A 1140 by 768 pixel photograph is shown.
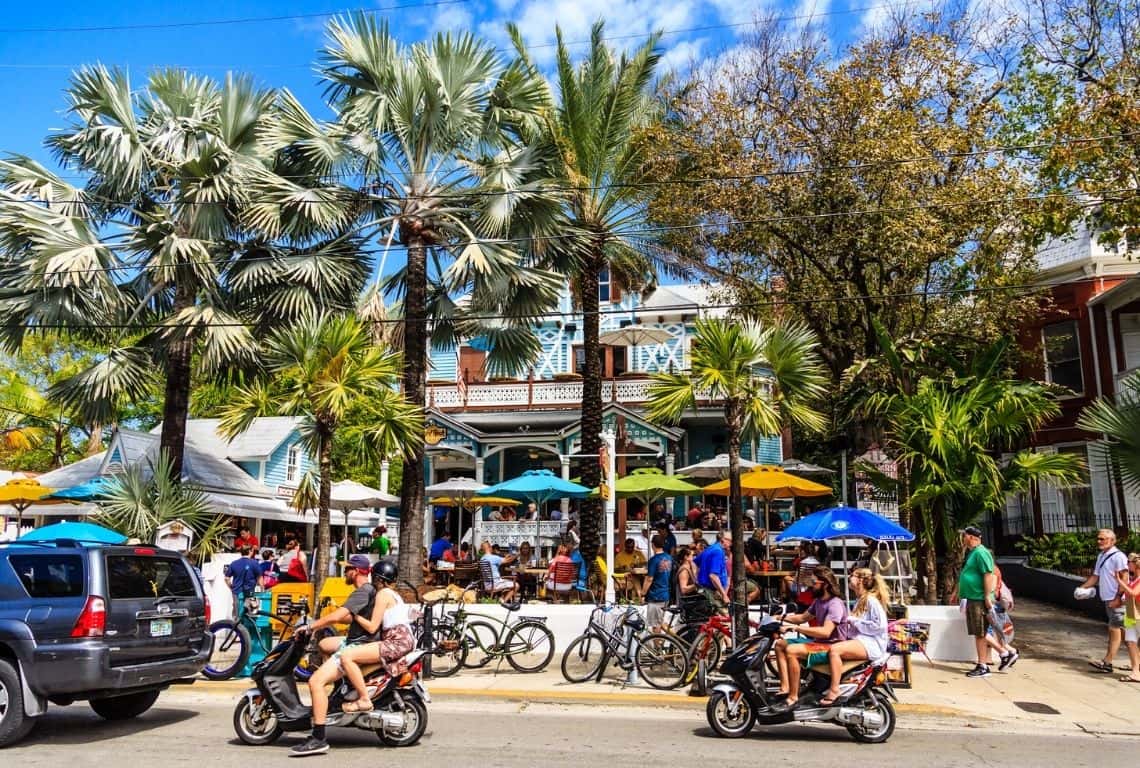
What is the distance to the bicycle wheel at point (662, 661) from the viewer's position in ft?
35.4

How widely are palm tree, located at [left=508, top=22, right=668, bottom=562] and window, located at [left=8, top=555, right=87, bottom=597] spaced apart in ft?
35.9

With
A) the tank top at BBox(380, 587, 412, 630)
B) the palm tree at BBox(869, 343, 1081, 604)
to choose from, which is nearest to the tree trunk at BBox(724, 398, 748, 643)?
the palm tree at BBox(869, 343, 1081, 604)

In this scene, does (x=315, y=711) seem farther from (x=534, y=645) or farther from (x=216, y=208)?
(x=216, y=208)

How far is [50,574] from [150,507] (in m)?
8.48

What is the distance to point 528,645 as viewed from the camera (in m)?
12.1

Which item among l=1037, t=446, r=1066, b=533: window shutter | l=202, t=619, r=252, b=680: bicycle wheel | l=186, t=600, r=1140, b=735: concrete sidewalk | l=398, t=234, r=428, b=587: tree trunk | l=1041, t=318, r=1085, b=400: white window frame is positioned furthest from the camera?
l=1041, t=318, r=1085, b=400: white window frame

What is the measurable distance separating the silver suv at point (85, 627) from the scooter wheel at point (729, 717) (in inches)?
195

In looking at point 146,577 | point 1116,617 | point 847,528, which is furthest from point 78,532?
point 1116,617

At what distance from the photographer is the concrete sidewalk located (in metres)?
9.52

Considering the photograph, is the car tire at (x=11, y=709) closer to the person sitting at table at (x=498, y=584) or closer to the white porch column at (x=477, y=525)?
the person sitting at table at (x=498, y=584)

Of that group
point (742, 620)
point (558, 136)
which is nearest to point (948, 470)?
point (742, 620)

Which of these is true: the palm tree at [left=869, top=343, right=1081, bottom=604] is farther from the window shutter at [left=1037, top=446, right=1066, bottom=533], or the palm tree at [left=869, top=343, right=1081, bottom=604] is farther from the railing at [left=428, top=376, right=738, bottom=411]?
the railing at [left=428, top=376, right=738, bottom=411]

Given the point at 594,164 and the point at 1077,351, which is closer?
the point at 594,164

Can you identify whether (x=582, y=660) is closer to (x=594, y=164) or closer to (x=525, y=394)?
(x=594, y=164)
